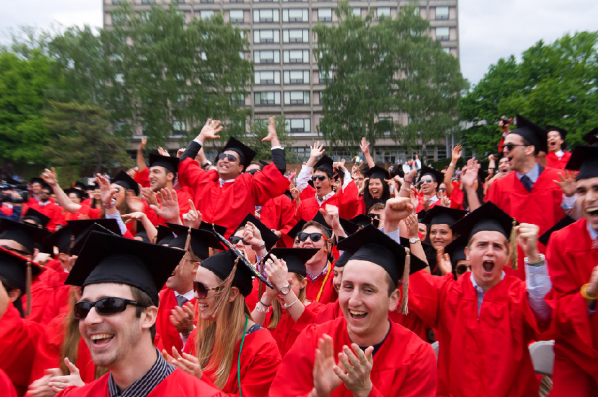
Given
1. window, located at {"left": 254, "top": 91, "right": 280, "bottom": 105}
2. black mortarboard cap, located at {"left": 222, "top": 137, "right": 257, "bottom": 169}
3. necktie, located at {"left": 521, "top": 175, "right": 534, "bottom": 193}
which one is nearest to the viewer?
necktie, located at {"left": 521, "top": 175, "right": 534, "bottom": 193}

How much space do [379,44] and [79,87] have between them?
25.1m

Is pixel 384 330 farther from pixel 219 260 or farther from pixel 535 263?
pixel 219 260

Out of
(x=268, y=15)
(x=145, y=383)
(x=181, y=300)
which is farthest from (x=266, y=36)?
(x=145, y=383)

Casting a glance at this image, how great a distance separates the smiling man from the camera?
2242 millimetres

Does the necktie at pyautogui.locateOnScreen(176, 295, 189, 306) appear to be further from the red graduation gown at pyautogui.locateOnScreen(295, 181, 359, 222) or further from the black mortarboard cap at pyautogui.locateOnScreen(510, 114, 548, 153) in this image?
the red graduation gown at pyautogui.locateOnScreen(295, 181, 359, 222)

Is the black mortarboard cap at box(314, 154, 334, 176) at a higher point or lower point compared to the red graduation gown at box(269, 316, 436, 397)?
higher

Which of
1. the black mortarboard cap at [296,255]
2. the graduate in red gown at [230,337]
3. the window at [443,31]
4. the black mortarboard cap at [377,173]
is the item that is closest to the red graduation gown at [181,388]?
the graduate in red gown at [230,337]

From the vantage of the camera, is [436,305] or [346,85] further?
[346,85]

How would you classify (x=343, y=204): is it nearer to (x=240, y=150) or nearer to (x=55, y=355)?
(x=240, y=150)

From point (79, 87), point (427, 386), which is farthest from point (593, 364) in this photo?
point (79, 87)

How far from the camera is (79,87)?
35094 mm

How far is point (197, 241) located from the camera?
4867 millimetres

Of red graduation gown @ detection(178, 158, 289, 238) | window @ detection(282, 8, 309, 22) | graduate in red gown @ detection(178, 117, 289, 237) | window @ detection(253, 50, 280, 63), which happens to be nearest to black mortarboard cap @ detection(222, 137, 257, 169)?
graduate in red gown @ detection(178, 117, 289, 237)

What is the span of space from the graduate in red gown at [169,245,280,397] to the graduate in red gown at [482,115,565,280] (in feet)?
12.2
